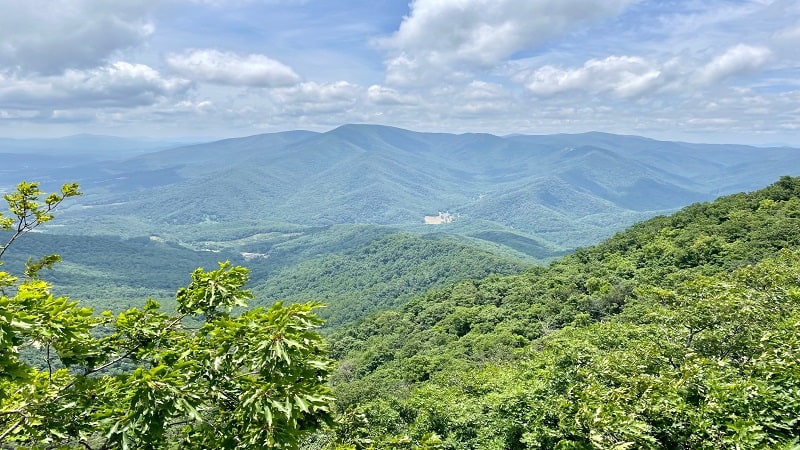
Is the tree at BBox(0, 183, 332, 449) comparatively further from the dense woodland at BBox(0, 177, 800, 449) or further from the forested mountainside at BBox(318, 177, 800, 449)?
the forested mountainside at BBox(318, 177, 800, 449)

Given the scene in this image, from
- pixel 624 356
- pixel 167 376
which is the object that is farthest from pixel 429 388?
pixel 167 376

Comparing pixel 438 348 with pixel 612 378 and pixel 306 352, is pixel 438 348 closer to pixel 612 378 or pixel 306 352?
pixel 612 378

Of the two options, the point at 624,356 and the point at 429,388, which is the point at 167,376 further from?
the point at 429,388

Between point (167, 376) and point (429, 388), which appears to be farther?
point (429, 388)

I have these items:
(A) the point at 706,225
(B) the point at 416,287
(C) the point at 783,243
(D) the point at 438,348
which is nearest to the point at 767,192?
(A) the point at 706,225

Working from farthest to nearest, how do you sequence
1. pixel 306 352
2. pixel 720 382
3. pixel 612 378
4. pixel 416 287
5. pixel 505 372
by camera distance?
pixel 416 287 → pixel 505 372 → pixel 612 378 → pixel 720 382 → pixel 306 352

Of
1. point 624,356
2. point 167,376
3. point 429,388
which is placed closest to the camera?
point 167,376

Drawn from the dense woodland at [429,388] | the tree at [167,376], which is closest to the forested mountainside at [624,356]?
the dense woodland at [429,388]
